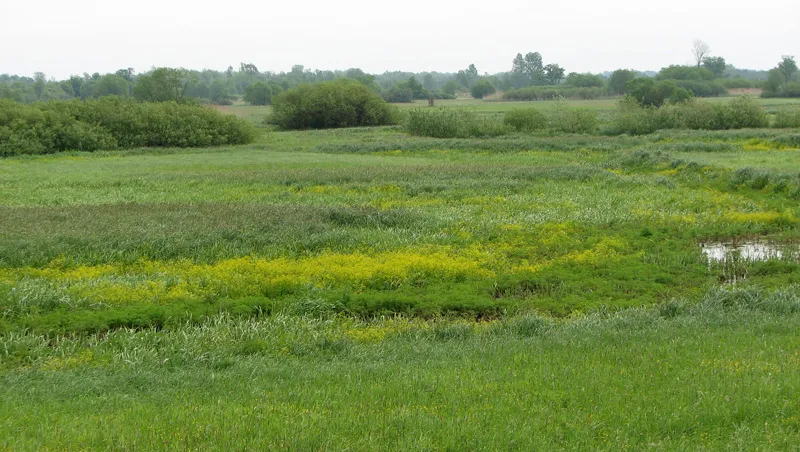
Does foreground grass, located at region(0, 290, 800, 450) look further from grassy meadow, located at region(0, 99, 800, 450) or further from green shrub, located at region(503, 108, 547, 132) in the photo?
green shrub, located at region(503, 108, 547, 132)

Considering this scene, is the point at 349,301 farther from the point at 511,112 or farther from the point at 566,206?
the point at 511,112

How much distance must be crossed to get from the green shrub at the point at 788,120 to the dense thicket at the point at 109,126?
4690cm

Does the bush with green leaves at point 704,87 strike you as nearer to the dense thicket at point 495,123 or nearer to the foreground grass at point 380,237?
the dense thicket at point 495,123

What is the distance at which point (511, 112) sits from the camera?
66688 millimetres

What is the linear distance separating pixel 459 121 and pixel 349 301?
53211mm

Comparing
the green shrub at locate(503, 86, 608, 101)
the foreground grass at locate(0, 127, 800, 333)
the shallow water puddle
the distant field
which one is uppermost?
the green shrub at locate(503, 86, 608, 101)

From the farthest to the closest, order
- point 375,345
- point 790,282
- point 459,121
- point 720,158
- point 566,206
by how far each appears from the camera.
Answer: point 459,121 < point 720,158 < point 566,206 < point 790,282 < point 375,345

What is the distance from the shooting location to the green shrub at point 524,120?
65750 mm

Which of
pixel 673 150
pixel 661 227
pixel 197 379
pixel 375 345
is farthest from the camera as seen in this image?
pixel 673 150

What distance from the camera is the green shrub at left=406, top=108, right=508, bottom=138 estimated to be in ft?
214

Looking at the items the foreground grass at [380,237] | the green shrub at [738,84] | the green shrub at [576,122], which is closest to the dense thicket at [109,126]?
the foreground grass at [380,237]

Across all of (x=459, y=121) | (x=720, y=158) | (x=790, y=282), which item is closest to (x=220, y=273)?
(x=790, y=282)

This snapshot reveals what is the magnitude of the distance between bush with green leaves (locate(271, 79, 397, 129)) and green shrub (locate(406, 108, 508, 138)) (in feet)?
47.5

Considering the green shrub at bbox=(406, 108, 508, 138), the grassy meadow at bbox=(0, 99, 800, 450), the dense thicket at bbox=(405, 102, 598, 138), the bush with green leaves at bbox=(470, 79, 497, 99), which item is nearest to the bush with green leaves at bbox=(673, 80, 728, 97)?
the bush with green leaves at bbox=(470, 79, 497, 99)
